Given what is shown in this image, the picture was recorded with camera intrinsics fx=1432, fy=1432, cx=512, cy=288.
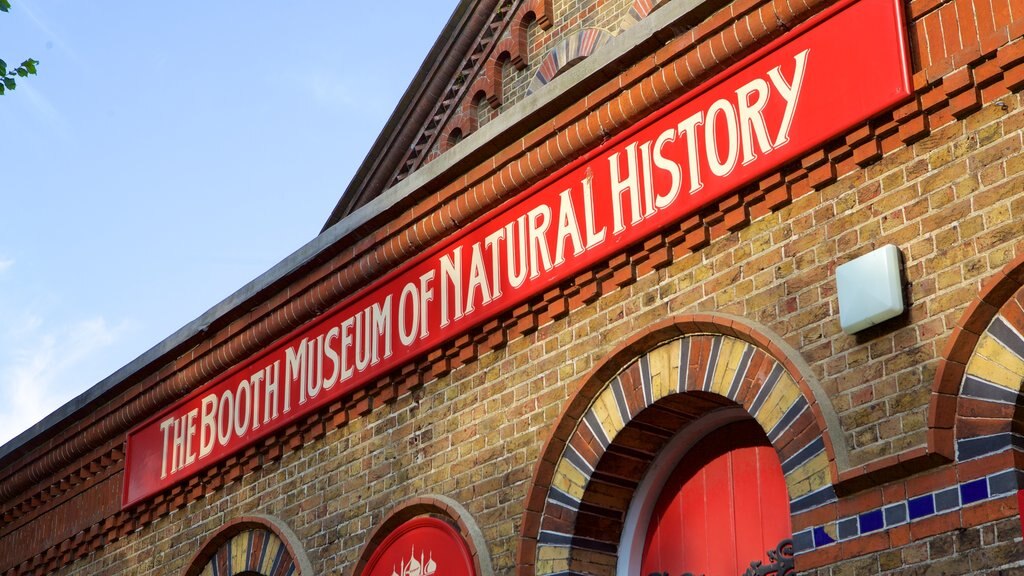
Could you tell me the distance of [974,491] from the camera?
612 cm

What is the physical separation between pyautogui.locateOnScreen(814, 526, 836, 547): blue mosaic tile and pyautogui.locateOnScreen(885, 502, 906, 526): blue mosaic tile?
333 mm

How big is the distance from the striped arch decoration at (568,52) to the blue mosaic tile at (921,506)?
731 centimetres

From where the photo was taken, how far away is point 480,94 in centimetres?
1455

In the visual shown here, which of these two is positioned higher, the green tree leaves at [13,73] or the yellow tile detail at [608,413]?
the green tree leaves at [13,73]

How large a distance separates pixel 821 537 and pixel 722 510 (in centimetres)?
118

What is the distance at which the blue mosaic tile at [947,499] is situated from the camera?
616cm

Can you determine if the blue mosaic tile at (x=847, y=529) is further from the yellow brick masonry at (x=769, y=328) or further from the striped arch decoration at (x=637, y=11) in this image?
the striped arch decoration at (x=637, y=11)

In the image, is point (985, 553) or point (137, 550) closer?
point (985, 553)

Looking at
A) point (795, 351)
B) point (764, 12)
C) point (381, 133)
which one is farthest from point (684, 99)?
point (381, 133)

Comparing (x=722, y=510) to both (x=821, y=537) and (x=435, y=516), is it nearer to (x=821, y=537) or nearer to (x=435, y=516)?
(x=821, y=537)

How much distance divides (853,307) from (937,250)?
1.57 feet

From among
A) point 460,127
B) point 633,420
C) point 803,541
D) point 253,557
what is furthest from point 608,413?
point 460,127

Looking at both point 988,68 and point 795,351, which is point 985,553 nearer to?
point 795,351

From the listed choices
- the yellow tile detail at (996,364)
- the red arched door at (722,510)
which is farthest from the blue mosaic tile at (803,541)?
the yellow tile detail at (996,364)
